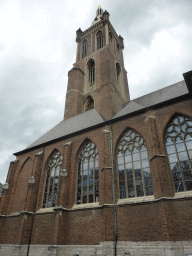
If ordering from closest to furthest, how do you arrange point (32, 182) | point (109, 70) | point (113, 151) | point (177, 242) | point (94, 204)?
1. point (177, 242)
2. point (94, 204)
3. point (113, 151)
4. point (32, 182)
5. point (109, 70)

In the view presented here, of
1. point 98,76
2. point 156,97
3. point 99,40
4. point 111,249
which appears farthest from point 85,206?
point 99,40

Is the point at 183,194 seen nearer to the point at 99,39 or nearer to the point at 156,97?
the point at 156,97

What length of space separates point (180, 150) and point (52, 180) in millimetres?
9622

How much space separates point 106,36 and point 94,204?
71.7ft

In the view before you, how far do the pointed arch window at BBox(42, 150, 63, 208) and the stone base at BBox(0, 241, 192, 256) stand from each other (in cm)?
286

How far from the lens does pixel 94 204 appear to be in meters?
12.1

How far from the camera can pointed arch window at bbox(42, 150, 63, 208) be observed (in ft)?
47.1

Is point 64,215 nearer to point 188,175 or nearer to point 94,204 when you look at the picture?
point 94,204

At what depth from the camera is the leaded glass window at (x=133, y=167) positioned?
36.6ft

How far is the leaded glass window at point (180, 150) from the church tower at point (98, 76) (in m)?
8.06

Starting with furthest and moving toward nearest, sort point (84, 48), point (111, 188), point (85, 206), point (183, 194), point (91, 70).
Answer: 1. point (84, 48)
2. point (91, 70)
3. point (85, 206)
4. point (111, 188)
5. point (183, 194)

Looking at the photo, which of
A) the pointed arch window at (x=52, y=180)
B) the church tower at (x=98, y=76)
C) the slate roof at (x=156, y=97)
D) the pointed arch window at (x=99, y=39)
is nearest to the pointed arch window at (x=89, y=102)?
the church tower at (x=98, y=76)

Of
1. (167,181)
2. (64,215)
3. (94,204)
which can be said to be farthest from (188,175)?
(64,215)

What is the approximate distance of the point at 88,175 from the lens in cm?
1352
